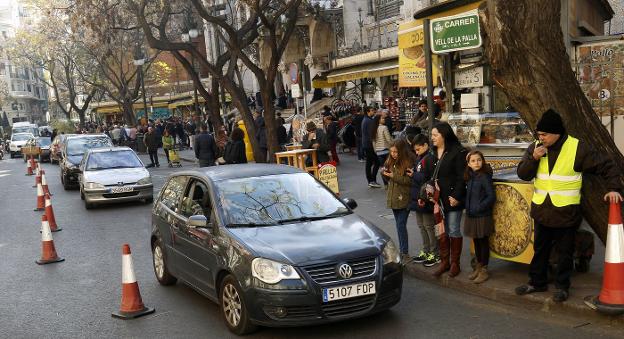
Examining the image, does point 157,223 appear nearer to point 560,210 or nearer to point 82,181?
point 560,210

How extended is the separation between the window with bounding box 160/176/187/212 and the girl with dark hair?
9.59 feet

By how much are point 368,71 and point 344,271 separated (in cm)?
1644

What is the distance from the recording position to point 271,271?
18.5 ft

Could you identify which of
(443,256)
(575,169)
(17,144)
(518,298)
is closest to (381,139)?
(443,256)

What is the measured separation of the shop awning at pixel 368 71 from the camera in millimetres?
20562

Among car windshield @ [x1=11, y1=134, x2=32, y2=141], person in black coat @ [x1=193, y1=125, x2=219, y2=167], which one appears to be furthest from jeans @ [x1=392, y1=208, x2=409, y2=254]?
car windshield @ [x1=11, y1=134, x2=32, y2=141]

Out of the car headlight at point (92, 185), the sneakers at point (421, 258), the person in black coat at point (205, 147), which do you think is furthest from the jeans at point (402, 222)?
the person in black coat at point (205, 147)

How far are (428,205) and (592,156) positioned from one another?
210 centimetres

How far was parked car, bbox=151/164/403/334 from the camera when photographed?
5.62 meters

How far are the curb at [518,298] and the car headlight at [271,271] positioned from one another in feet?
7.24

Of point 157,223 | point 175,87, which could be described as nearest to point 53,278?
point 157,223

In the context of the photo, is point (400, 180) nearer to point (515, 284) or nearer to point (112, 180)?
point (515, 284)

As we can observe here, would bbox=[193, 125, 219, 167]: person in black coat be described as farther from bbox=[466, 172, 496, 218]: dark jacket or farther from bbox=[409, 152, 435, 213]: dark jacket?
bbox=[466, 172, 496, 218]: dark jacket

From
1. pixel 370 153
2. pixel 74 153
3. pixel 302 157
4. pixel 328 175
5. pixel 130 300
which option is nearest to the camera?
pixel 130 300
